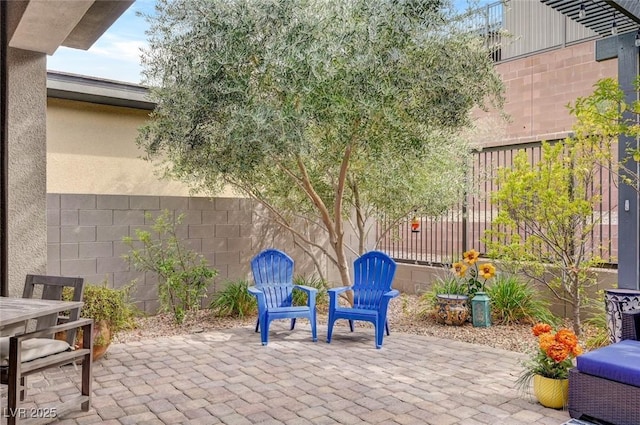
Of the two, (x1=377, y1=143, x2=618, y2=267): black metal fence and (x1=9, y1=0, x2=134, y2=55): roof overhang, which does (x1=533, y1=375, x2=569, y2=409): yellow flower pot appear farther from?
(x1=9, y1=0, x2=134, y2=55): roof overhang

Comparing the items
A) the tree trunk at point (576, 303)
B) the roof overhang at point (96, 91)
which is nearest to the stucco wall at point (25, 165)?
the roof overhang at point (96, 91)

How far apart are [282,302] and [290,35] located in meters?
2.94

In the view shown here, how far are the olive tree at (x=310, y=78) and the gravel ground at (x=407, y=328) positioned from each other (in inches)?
79.0

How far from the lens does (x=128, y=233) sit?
250 inches

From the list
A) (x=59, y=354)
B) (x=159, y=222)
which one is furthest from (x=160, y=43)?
(x=59, y=354)

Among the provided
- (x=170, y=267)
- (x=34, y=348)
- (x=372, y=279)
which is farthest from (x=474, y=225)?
(x=34, y=348)

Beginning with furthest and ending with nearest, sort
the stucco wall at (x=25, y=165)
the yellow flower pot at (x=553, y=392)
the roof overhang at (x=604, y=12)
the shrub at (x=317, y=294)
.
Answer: the shrub at (x=317, y=294)
the stucco wall at (x=25, y=165)
the roof overhang at (x=604, y=12)
the yellow flower pot at (x=553, y=392)

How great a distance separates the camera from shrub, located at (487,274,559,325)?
5.86 metres

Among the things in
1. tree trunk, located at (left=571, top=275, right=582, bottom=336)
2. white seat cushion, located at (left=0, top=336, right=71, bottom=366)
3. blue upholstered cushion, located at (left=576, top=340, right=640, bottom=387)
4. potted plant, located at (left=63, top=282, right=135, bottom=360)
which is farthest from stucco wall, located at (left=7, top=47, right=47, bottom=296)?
tree trunk, located at (left=571, top=275, right=582, bottom=336)

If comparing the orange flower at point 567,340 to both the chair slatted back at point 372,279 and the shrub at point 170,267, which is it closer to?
the chair slatted back at point 372,279

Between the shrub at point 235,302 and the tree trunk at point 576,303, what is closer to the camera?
the tree trunk at point 576,303

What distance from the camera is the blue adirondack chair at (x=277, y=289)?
17.3 ft

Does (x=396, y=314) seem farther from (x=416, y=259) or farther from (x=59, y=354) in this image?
(x=59, y=354)

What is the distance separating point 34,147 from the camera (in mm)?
4562
